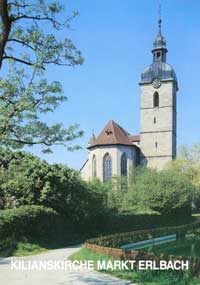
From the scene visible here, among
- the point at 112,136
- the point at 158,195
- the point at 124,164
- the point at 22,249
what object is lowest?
the point at 22,249

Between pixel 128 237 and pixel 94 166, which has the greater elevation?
pixel 94 166

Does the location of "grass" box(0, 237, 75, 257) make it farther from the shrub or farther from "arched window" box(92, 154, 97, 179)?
"arched window" box(92, 154, 97, 179)

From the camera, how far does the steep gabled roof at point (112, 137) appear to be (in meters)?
68.1

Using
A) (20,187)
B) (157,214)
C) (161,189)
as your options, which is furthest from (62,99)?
(161,189)

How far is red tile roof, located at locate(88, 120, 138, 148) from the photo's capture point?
6812 centimetres

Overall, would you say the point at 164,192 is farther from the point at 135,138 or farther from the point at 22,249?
the point at 135,138

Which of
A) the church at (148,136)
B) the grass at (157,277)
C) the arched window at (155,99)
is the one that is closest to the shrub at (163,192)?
the church at (148,136)

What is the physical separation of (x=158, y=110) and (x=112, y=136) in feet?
31.2

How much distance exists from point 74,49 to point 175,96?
6702 cm

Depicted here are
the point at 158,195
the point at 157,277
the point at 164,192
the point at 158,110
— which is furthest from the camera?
the point at 158,110

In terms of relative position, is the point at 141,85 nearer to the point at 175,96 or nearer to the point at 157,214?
the point at 175,96

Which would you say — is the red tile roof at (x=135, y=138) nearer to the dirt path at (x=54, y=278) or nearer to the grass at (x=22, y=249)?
the grass at (x=22, y=249)

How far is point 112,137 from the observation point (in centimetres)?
6850

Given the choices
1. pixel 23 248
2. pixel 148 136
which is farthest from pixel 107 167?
pixel 23 248
